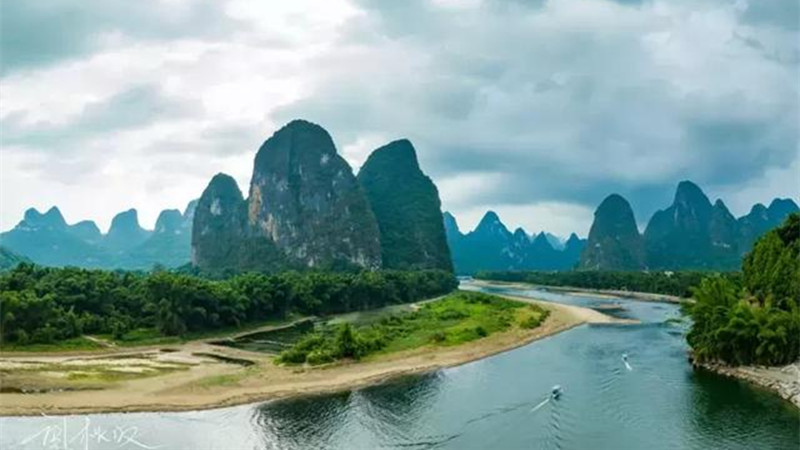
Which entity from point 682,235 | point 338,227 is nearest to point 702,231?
point 682,235

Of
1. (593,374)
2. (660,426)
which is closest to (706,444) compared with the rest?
(660,426)

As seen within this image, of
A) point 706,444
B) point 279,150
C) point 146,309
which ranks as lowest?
point 706,444

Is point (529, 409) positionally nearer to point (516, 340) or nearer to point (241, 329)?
point (516, 340)

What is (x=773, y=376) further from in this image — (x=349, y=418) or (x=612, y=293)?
(x=612, y=293)

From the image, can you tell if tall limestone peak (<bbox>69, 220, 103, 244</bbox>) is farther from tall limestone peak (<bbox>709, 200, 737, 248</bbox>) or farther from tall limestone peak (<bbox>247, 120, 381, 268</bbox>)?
tall limestone peak (<bbox>709, 200, 737, 248</bbox>)

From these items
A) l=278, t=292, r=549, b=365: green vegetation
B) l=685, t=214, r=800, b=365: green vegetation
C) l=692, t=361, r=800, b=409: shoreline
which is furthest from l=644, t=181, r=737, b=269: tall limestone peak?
l=692, t=361, r=800, b=409: shoreline

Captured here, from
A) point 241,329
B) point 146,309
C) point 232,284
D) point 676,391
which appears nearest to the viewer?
point 676,391

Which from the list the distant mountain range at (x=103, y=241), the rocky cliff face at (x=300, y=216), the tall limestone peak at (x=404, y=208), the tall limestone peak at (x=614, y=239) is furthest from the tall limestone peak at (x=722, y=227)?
the distant mountain range at (x=103, y=241)
